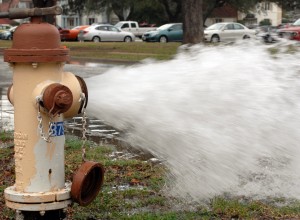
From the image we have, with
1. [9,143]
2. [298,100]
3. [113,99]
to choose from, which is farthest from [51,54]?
[9,143]

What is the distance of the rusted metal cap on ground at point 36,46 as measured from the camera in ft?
10.6

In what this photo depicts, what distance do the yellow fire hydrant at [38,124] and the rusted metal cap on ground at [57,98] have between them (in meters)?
0.02

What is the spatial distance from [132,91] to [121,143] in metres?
3.76

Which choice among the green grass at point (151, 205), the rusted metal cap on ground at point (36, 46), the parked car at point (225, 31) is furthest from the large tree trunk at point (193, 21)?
the rusted metal cap on ground at point (36, 46)

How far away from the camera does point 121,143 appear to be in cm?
734

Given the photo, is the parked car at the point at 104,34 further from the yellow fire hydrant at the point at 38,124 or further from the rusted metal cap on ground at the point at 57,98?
the rusted metal cap on ground at the point at 57,98

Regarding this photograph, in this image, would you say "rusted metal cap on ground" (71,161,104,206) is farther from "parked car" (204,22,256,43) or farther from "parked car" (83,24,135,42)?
"parked car" (83,24,135,42)

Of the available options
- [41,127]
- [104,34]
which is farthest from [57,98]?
[104,34]

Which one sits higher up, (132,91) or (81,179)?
(132,91)

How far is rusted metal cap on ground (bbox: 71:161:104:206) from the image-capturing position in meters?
3.30

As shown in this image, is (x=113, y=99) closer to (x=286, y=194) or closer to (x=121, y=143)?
(x=286, y=194)

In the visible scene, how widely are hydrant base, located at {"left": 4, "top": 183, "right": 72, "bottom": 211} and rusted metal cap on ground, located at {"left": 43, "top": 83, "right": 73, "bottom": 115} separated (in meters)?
0.42

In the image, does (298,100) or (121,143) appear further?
(121,143)

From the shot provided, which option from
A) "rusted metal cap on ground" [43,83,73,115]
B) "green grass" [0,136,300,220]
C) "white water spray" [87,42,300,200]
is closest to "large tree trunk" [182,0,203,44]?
"green grass" [0,136,300,220]
